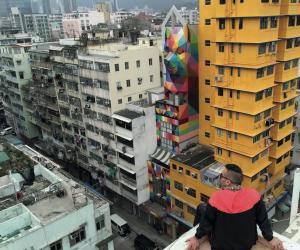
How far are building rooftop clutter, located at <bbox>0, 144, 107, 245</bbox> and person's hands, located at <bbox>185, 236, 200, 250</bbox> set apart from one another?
1487cm

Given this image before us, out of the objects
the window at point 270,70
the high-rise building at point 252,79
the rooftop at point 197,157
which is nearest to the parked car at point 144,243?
the rooftop at point 197,157

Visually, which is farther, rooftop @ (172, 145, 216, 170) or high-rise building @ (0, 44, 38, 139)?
high-rise building @ (0, 44, 38, 139)

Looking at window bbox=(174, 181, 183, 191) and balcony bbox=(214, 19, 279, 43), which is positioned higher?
balcony bbox=(214, 19, 279, 43)

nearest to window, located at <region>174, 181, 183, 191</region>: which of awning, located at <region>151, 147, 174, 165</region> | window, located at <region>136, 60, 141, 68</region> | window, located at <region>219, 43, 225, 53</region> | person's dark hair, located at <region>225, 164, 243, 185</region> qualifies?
awning, located at <region>151, 147, 174, 165</region>

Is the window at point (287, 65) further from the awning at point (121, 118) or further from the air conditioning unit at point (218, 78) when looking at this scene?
the awning at point (121, 118)

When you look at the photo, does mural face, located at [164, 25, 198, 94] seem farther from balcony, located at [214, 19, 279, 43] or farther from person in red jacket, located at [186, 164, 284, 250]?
person in red jacket, located at [186, 164, 284, 250]

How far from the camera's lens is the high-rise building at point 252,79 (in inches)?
1198

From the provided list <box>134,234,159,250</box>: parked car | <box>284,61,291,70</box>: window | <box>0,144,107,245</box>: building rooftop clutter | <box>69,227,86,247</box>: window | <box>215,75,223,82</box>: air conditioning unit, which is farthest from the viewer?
<box>134,234,159,250</box>: parked car

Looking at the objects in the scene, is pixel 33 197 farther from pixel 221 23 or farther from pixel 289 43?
pixel 289 43

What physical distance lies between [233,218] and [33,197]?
1948cm

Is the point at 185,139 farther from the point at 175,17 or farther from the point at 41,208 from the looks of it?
the point at 41,208

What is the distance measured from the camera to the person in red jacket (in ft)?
25.4

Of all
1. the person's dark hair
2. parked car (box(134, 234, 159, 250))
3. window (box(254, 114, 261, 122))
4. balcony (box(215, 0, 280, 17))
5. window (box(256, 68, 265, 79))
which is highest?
balcony (box(215, 0, 280, 17))

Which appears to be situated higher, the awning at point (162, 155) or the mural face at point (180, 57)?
the mural face at point (180, 57)
